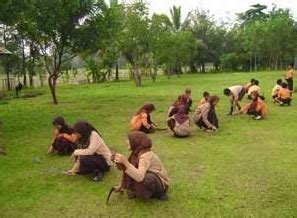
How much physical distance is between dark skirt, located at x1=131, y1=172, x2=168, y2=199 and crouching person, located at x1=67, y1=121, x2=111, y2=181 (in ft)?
4.46

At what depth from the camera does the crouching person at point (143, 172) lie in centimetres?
649

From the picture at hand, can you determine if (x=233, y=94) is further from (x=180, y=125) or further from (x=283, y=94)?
(x=180, y=125)

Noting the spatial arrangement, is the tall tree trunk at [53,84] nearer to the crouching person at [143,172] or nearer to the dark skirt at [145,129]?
the dark skirt at [145,129]

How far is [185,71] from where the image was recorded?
65438mm

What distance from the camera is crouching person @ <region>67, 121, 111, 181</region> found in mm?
Answer: 7863

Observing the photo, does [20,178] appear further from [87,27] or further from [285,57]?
[285,57]

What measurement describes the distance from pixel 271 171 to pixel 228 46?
5647 cm

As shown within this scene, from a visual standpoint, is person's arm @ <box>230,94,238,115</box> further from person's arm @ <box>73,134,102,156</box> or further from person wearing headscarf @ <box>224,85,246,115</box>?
person's arm @ <box>73,134,102,156</box>

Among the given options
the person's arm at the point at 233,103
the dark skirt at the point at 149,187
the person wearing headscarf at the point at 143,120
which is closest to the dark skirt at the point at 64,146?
the person wearing headscarf at the point at 143,120

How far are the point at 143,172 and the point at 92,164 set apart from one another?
175 cm

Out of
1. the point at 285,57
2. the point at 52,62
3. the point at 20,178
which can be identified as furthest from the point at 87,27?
the point at 285,57

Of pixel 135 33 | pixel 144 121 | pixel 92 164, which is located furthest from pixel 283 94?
pixel 135 33

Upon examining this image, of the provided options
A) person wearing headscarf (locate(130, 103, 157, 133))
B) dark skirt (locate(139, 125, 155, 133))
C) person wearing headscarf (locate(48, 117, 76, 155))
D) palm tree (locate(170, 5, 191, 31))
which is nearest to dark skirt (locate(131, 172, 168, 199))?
person wearing headscarf (locate(48, 117, 76, 155))

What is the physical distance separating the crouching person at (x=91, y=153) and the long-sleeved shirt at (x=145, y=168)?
1461 millimetres
